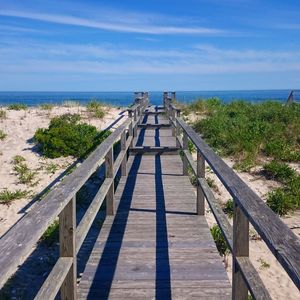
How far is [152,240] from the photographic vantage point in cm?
501

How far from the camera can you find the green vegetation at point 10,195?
922 centimetres

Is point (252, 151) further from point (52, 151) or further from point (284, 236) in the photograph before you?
point (284, 236)

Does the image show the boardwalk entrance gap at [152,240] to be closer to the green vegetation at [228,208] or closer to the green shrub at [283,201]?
the green vegetation at [228,208]

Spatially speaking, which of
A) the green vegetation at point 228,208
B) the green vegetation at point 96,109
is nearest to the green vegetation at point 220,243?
the green vegetation at point 228,208

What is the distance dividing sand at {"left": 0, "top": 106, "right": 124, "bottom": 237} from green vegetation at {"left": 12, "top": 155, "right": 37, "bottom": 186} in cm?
10

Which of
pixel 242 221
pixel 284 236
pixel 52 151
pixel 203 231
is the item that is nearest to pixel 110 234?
pixel 203 231

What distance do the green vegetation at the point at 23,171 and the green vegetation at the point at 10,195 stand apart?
2.47 ft

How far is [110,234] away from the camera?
206 inches

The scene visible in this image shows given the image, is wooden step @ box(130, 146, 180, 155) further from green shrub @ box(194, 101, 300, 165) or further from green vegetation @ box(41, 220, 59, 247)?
green vegetation @ box(41, 220, 59, 247)

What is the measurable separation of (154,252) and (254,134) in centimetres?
903

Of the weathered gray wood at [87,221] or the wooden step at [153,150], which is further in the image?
the wooden step at [153,150]

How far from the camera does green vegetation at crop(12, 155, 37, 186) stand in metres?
10.6

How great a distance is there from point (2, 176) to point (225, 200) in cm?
583

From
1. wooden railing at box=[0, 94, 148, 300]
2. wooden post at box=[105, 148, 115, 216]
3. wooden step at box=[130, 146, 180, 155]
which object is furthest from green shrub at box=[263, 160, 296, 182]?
wooden railing at box=[0, 94, 148, 300]
